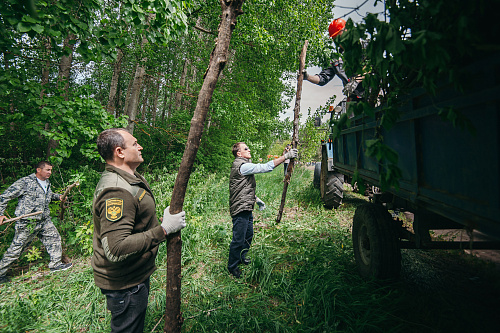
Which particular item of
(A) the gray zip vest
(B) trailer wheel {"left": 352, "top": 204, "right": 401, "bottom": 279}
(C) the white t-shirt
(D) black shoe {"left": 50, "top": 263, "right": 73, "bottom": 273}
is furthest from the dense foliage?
(B) trailer wheel {"left": 352, "top": 204, "right": 401, "bottom": 279}

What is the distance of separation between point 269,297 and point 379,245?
1479 mm

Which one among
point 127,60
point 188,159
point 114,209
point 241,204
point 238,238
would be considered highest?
point 127,60

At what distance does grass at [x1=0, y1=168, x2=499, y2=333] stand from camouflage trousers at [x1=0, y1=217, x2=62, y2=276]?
1.06 feet

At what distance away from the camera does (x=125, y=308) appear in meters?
1.67

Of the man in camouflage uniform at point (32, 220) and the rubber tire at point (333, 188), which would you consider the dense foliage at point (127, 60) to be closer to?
the man in camouflage uniform at point (32, 220)

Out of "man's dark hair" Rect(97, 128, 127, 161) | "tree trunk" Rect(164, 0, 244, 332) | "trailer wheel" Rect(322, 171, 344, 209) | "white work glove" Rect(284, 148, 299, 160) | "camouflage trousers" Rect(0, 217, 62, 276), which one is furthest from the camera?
"trailer wheel" Rect(322, 171, 344, 209)

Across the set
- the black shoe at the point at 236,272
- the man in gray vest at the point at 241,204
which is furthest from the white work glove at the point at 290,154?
the black shoe at the point at 236,272

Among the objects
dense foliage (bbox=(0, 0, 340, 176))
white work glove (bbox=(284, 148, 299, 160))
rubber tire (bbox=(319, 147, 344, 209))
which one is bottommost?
rubber tire (bbox=(319, 147, 344, 209))

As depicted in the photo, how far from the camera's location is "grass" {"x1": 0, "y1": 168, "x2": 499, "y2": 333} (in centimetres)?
222

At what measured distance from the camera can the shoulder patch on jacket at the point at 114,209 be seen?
156 centimetres

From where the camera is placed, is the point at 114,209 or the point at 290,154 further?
the point at 290,154

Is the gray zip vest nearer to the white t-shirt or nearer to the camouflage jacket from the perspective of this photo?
the camouflage jacket

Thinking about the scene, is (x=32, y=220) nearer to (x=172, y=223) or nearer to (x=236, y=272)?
(x=236, y=272)

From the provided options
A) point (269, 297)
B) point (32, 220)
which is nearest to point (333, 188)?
point (269, 297)
